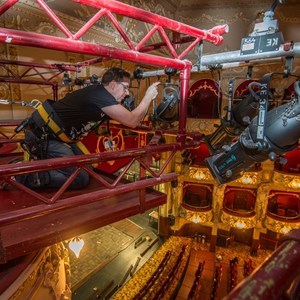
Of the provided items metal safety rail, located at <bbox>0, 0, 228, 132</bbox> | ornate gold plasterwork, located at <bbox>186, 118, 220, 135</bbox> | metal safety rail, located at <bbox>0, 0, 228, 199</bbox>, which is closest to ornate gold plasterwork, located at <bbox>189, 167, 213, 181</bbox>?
ornate gold plasterwork, located at <bbox>186, 118, 220, 135</bbox>

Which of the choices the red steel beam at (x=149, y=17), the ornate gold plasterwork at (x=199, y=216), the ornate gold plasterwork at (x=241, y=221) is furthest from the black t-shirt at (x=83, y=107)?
the ornate gold plasterwork at (x=241, y=221)

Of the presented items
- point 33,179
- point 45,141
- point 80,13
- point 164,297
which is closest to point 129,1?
point 80,13

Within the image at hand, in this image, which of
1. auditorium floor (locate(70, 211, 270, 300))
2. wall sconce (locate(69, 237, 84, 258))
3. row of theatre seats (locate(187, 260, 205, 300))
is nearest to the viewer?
wall sconce (locate(69, 237, 84, 258))

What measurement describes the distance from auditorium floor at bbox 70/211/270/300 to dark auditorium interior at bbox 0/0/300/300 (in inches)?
2.6

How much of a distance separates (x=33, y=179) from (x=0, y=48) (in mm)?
5282

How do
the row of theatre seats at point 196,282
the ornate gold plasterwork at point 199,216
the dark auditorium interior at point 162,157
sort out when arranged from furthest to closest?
the ornate gold plasterwork at point 199,216
the row of theatre seats at point 196,282
the dark auditorium interior at point 162,157

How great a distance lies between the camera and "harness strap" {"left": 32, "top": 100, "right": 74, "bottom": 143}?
2994 mm

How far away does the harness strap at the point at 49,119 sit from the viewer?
2994mm

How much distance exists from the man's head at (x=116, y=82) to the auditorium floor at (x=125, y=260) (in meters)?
9.69

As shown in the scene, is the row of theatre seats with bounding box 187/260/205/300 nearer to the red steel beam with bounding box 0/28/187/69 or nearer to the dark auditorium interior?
the dark auditorium interior

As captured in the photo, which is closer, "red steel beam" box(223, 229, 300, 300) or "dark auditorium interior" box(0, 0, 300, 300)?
"red steel beam" box(223, 229, 300, 300)

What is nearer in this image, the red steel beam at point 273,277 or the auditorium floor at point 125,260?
the red steel beam at point 273,277

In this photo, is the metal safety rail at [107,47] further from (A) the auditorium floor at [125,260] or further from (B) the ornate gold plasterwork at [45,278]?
(A) the auditorium floor at [125,260]

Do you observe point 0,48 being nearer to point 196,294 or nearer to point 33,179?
point 33,179
